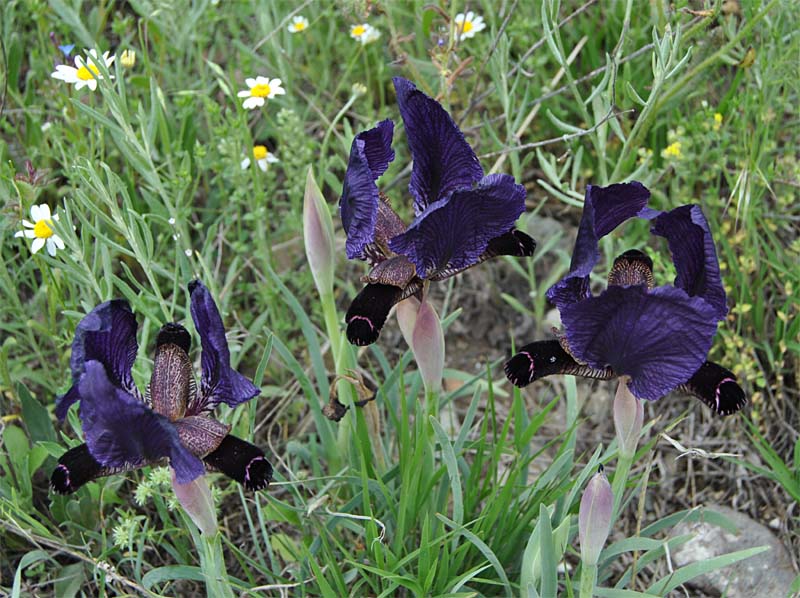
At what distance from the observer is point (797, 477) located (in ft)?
8.30

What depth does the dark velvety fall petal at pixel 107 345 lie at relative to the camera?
1674 mm

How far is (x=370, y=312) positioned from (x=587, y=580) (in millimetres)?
718

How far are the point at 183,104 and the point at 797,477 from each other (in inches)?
89.7

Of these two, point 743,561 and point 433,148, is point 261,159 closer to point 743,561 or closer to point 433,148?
point 433,148

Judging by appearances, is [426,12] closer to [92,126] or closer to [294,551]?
[92,126]

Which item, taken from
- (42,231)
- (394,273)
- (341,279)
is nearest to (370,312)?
(394,273)

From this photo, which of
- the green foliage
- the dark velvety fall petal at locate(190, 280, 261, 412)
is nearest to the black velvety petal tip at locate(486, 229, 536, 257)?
the green foliage

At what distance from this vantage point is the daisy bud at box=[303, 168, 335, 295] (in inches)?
82.8

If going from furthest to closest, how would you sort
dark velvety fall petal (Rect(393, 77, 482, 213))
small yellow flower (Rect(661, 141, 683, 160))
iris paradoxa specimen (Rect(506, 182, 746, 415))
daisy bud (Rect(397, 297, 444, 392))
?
small yellow flower (Rect(661, 141, 683, 160)) → daisy bud (Rect(397, 297, 444, 392)) → dark velvety fall petal (Rect(393, 77, 482, 213)) → iris paradoxa specimen (Rect(506, 182, 746, 415))

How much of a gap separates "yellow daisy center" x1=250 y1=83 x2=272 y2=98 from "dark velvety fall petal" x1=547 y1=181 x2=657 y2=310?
156 cm

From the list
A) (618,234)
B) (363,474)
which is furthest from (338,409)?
(618,234)

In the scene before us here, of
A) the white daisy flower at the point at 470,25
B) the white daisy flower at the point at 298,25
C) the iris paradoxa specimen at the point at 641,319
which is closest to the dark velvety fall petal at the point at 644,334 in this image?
the iris paradoxa specimen at the point at 641,319

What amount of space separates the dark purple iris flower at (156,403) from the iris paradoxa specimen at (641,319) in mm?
571

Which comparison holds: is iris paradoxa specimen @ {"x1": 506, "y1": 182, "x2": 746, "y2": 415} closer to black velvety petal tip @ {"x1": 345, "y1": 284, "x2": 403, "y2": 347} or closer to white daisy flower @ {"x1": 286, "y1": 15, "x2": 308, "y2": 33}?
black velvety petal tip @ {"x1": 345, "y1": 284, "x2": 403, "y2": 347}
